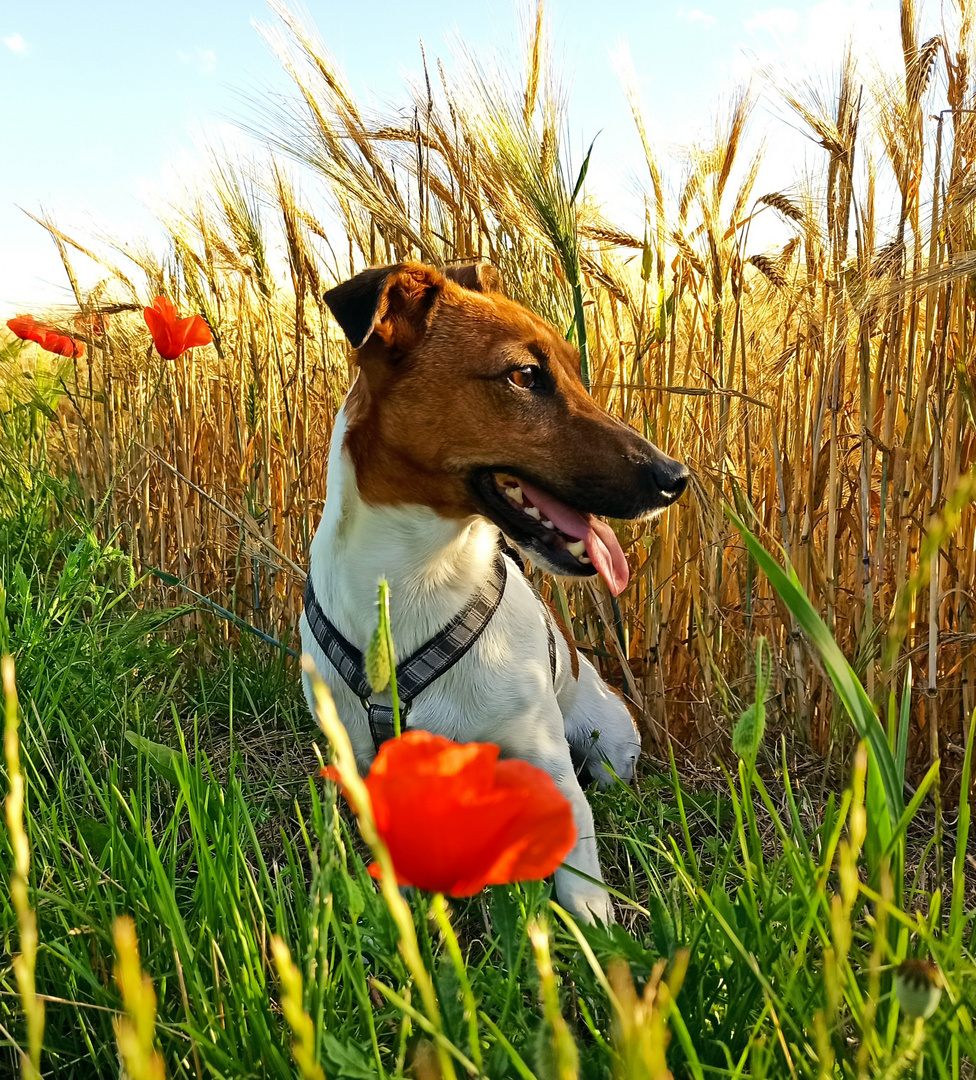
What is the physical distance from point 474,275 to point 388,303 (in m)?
0.64

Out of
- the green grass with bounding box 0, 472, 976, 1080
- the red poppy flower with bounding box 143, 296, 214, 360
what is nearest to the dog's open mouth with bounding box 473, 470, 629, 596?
the green grass with bounding box 0, 472, 976, 1080

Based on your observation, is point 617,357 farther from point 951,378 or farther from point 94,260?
point 94,260

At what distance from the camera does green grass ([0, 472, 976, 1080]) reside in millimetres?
860

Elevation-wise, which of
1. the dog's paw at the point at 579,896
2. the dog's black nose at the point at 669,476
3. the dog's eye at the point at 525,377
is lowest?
the dog's paw at the point at 579,896

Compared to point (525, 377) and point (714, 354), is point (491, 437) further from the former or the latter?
point (714, 354)

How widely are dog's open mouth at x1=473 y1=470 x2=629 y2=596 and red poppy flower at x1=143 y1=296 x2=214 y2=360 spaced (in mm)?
1807

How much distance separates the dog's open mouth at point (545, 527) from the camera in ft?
7.03

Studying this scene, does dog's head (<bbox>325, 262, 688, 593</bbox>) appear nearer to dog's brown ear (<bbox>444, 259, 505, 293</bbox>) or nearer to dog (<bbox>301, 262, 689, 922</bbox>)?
dog (<bbox>301, 262, 689, 922</bbox>)

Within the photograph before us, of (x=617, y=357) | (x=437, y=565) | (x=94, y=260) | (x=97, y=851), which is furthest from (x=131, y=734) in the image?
(x=94, y=260)

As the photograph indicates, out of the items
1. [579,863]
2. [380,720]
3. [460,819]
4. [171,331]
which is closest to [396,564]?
[380,720]

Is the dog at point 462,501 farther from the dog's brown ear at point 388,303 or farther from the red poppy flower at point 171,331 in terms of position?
the red poppy flower at point 171,331

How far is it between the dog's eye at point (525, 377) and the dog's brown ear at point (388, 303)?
0.94ft

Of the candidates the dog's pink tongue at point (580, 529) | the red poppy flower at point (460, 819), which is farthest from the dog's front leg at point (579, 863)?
the red poppy flower at point (460, 819)

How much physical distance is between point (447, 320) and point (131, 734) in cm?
133
